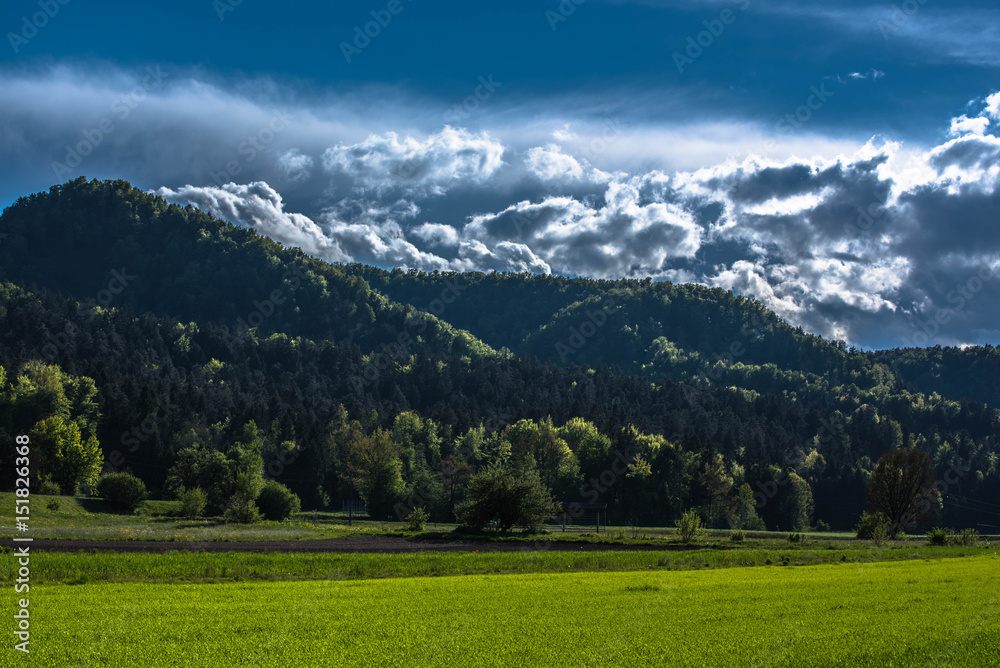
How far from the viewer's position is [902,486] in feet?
351

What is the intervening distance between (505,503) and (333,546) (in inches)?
1056

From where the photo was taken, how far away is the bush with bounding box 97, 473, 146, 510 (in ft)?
347

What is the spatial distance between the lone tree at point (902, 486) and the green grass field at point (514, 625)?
78942mm

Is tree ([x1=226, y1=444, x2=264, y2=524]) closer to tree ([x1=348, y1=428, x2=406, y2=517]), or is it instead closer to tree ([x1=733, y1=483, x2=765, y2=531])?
tree ([x1=348, y1=428, x2=406, y2=517])

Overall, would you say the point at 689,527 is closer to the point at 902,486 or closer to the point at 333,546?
the point at 333,546

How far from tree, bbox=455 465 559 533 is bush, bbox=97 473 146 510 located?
5462cm

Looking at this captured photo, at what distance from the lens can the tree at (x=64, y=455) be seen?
11394 centimetres

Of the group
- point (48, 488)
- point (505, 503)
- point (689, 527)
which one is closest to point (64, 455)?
point (48, 488)

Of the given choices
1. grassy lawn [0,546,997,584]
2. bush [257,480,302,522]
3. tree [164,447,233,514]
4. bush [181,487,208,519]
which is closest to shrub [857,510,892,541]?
grassy lawn [0,546,997,584]

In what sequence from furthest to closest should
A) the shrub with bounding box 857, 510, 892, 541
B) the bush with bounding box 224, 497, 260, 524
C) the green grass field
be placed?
the bush with bounding box 224, 497, 260, 524
the shrub with bounding box 857, 510, 892, 541
the green grass field

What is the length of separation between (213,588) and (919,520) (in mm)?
106581

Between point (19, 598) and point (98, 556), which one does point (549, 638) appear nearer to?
point (19, 598)

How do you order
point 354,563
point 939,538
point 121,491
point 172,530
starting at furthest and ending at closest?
point 121,491, point 939,538, point 172,530, point 354,563

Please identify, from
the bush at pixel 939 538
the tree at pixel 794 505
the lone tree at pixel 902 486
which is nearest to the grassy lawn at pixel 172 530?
the bush at pixel 939 538
